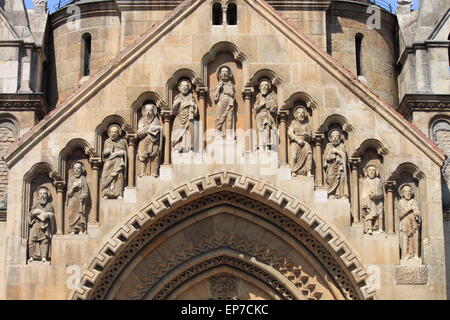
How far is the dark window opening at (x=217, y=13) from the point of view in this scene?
28656mm

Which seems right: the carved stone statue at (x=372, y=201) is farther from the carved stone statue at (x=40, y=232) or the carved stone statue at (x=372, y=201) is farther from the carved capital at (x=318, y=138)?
the carved stone statue at (x=40, y=232)

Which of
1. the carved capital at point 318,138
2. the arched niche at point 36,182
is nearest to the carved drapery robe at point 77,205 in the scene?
the arched niche at point 36,182

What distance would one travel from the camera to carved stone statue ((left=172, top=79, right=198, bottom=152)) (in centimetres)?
2788

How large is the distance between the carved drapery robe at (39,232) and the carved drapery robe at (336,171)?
202 inches

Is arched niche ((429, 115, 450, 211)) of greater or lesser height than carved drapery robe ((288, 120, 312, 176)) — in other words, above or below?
above

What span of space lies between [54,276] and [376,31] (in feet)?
32.5

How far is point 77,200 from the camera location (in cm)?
2756

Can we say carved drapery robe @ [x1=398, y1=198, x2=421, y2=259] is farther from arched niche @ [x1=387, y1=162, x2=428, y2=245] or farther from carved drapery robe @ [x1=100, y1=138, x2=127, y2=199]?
carved drapery robe @ [x1=100, y1=138, x2=127, y2=199]

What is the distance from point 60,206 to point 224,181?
3.03m

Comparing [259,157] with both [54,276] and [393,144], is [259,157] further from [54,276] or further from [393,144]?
[54,276]

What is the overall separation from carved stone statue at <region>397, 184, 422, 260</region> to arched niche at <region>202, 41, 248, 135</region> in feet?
11.0

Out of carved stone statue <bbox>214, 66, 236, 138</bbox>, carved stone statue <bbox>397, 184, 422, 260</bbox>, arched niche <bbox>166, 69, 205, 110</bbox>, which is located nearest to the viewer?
carved stone statue <bbox>397, 184, 422, 260</bbox>

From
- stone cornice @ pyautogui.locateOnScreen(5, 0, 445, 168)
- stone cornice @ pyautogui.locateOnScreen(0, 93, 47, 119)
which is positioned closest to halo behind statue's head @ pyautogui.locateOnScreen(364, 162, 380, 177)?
stone cornice @ pyautogui.locateOnScreen(5, 0, 445, 168)

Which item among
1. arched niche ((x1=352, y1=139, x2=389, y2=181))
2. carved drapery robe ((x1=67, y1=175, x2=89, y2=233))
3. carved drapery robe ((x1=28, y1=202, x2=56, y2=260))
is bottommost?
carved drapery robe ((x1=28, y1=202, x2=56, y2=260))
